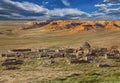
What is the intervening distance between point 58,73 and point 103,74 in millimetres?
4891

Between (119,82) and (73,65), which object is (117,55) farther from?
A: (119,82)

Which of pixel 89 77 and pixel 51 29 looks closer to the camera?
pixel 89 77

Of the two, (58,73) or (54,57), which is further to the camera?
(54,57)

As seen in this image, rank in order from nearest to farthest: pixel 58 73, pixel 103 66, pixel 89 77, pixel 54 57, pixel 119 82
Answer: pixel 119 82 → pixel 89 77 → pixel 58 73 → pixel 103 66 → pixel 54 57

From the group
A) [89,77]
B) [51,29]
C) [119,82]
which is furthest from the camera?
[51,29]

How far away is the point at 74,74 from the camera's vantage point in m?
40.7

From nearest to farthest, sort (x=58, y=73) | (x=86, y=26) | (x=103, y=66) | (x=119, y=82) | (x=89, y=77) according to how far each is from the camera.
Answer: (x=119, y=82) → (x=89, y=77) → (x=58, y=73) → (x=103, y=66) → (x=86, y=26)

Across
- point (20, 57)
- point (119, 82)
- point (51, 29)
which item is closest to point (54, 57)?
point (20, 57)

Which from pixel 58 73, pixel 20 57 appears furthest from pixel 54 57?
pixel 58 73

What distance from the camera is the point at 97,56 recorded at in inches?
2168

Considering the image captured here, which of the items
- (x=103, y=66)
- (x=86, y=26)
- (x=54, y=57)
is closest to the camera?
(x=103, y=66)

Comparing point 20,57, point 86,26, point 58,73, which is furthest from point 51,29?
point 58,73

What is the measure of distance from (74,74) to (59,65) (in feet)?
22.7

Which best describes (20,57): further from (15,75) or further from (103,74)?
(103,74)
